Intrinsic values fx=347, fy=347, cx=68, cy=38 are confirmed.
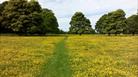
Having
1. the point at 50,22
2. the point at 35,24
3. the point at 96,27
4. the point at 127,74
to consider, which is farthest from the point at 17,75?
the point at 96,27

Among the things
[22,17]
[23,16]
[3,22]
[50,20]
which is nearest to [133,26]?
[50,20]

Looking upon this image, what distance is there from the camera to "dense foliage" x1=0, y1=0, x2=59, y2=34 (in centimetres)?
10488

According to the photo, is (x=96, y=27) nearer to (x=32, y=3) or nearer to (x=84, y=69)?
(x=32, y=3)

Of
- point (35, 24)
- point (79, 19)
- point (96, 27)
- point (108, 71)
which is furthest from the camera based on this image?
point (96, 27)

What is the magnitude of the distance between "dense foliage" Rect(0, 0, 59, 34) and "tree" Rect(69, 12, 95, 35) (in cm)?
3788

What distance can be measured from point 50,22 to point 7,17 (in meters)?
31.6

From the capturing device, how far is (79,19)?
154500mm

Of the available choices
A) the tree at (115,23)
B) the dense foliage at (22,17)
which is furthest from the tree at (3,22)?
the tree at (115,23)

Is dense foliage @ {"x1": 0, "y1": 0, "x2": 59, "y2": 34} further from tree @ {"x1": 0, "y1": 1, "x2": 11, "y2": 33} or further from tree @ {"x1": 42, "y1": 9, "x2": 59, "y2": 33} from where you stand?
tree @ {"x1": 42, "y1": 9, "x2": 59, "y2": 33}

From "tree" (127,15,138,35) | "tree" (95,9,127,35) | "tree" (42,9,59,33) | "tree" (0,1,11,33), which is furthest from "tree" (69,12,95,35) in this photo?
"tree" (0,1,11,33)

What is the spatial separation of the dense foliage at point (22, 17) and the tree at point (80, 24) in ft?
124

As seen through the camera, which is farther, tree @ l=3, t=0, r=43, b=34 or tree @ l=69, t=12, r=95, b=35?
tree @ l=69, t=12, r=95, b=35

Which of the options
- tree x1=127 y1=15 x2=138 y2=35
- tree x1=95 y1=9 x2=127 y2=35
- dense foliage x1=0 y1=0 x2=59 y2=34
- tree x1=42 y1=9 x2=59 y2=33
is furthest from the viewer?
tree x1=127 y1=15 x2=138 y2=35

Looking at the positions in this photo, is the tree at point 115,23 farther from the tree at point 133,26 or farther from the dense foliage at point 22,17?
the dense foliage at point 22,17
